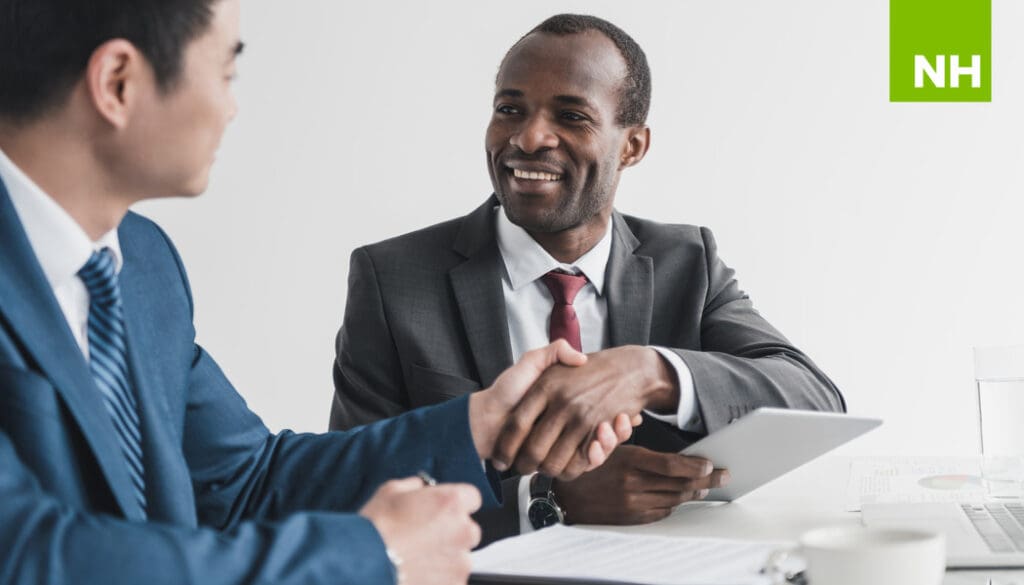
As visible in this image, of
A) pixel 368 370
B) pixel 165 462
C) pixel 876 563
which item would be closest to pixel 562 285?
pixel 368 370

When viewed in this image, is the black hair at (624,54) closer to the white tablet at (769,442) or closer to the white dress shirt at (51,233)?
the white tablet at (769,442)

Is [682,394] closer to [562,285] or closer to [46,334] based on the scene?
[562,285]

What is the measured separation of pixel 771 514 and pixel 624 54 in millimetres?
1053

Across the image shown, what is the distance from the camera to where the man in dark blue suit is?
99 centimetres

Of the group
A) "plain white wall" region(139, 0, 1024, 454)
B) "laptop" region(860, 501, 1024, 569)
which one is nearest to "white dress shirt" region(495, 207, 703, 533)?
"laptop" region(860, 501, 1024, 569)

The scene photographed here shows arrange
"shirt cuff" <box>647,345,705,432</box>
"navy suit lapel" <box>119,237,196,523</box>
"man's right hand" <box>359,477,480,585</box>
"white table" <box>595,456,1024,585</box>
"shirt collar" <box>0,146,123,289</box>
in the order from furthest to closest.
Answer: "shirt cuff" <box>647,345,705,432</box> < "white table" <box>595,456,1024,585</box> < "navy suit lapel" <box>119,237,196,523</box> < "shirt collar" <box>0,146,123,289</box> < "man's right hand" <box>359,477,480,585</box>

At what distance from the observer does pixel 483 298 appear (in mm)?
2201

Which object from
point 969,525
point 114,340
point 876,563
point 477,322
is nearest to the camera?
point 876,563

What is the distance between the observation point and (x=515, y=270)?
227 cm

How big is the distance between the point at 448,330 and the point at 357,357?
0.18 metres

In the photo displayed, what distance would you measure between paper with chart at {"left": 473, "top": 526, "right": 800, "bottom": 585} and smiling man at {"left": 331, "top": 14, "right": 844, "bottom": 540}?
21.9 inches

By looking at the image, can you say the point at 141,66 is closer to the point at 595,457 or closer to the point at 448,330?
the point at 595,457

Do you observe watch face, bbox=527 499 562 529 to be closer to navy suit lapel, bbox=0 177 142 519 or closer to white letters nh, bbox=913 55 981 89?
navy suit lapel, bbox=0 177 142 519

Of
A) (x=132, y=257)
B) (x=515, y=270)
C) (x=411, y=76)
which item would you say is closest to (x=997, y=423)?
(x=515, y=270)
